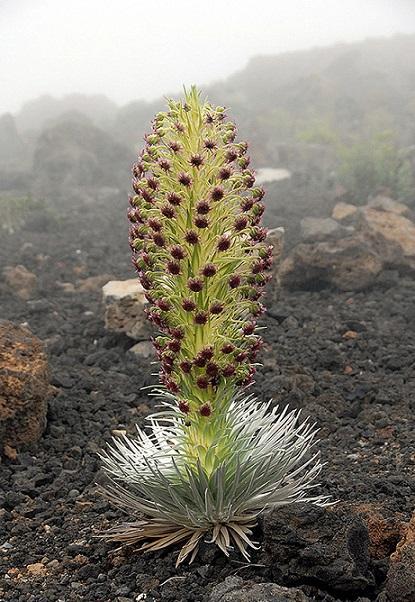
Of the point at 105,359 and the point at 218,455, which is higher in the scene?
the point at 218,455

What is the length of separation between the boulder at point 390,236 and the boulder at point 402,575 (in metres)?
6.46

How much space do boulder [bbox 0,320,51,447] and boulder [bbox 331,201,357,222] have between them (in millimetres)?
7771

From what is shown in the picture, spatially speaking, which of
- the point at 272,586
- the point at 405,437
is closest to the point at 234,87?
the point at 405,437

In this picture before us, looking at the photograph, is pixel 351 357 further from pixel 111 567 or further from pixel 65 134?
pixel 65 134

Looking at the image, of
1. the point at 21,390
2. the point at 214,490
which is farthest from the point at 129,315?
the point at 214,490

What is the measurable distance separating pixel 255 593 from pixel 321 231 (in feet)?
27.2

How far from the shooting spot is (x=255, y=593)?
3.02 m

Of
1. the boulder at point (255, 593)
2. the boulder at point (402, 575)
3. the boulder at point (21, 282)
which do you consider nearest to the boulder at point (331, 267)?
the boulder at point (21, 282)

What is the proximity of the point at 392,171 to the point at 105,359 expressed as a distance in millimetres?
Result: 9007

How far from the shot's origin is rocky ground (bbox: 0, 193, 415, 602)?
3.35 metres

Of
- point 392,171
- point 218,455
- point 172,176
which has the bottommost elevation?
point 392,171

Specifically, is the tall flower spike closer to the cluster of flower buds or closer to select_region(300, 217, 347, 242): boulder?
the cluster of flower buds

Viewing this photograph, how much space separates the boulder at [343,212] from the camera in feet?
41.1

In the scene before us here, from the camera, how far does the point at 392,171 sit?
48.2 ft
